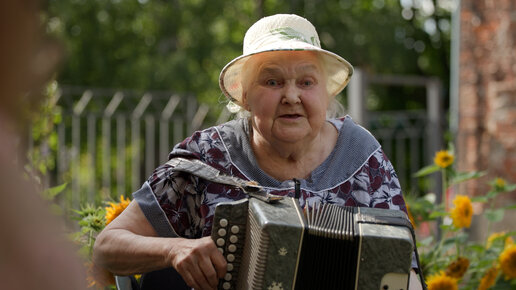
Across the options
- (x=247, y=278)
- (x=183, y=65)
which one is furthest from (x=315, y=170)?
(x=183, y=65)

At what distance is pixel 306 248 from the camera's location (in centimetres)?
188

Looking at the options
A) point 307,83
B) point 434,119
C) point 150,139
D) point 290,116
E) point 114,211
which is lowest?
point 434,119

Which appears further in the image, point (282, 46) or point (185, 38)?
point (185, 38)

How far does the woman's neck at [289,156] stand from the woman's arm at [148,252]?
0.49 meters

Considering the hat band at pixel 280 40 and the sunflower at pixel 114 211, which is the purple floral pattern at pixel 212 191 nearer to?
the sunflower at pixel 114 211

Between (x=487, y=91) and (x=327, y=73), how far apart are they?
4062 mm

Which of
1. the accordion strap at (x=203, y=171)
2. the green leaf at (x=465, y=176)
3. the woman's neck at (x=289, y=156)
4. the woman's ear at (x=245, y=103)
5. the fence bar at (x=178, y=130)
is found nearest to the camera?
the accordion strap at (x=203, y=171)

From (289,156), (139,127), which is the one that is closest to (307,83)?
(289,156)

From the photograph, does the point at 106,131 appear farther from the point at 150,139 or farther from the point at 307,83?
the point at 307,83

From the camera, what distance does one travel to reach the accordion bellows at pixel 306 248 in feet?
6.02

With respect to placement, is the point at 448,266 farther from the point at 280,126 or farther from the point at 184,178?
the point at 184,178

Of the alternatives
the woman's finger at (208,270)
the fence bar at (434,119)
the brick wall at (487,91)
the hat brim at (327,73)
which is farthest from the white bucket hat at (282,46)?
the fence bar at (434,119)

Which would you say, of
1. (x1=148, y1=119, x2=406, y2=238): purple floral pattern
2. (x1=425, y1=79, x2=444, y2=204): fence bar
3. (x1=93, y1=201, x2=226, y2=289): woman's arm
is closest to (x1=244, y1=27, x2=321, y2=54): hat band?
(x1=148, y1=119, x2=406, y2=238): purple floral pattern

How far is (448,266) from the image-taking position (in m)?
2.94
